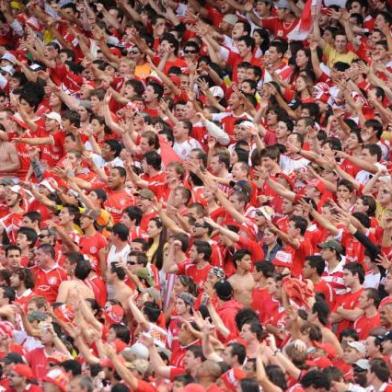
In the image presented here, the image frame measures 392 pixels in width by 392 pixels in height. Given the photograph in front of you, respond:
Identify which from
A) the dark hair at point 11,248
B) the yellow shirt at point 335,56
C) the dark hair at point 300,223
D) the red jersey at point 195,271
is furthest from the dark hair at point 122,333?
the yellow shirt at point 335,56

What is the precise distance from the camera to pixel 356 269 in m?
15.8

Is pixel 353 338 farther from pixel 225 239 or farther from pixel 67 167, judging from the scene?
pixel 67 167

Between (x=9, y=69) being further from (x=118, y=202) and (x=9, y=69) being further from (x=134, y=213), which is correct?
(x=134, y=213)

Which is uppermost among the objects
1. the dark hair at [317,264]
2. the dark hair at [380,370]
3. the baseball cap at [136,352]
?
the dark hair at [380,370]

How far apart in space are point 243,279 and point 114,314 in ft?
4.37

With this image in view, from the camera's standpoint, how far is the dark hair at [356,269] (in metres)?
15.8

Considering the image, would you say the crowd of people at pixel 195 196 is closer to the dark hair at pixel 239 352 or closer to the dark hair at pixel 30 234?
the dark hair at pixel 30 234

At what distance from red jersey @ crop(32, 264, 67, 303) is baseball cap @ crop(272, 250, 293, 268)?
1.93 meters

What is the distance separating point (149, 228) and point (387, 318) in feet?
8.81

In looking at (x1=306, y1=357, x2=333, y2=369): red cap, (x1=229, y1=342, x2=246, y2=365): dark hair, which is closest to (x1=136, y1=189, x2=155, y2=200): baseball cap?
(x1=229, y1=342, x2=246, y2=365): dark hair

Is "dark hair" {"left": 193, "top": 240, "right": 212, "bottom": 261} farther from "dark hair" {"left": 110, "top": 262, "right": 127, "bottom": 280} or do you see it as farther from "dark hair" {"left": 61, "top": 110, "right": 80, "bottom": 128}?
"dark hair" {"left": 61, "top": 110, "right": 80, "bottom": 128}

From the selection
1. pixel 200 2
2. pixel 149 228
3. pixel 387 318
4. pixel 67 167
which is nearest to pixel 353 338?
pixel 387 318

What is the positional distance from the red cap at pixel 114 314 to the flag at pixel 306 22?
6137 millimetres

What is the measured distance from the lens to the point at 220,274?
1583 cm
